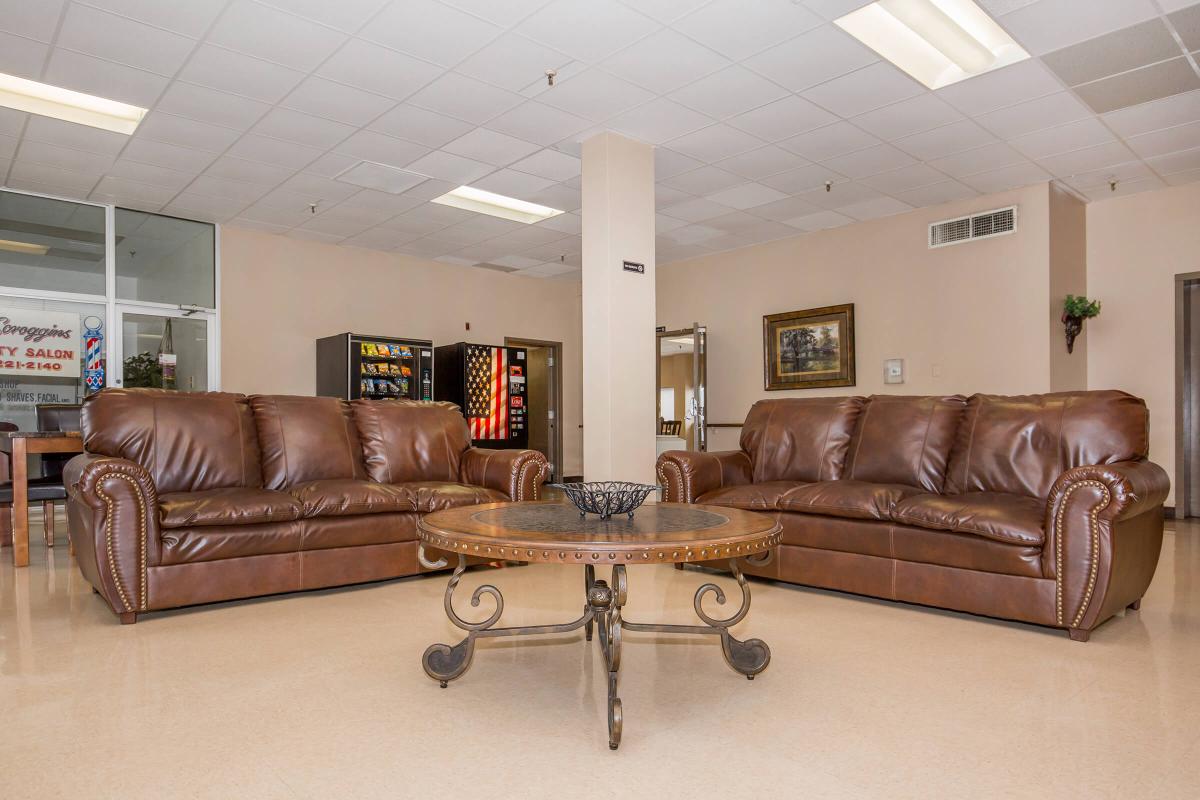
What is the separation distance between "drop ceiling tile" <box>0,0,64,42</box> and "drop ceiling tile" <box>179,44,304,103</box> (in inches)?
25.1

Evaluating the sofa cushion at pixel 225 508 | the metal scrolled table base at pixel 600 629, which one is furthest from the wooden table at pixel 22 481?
the metal scrolled table base at pixel 600 629

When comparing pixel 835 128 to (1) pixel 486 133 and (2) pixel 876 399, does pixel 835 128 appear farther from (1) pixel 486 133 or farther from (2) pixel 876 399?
(1) pixel 486 133

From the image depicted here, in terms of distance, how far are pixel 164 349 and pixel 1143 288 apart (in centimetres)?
923

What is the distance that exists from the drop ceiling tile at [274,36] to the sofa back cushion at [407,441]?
2042 mm

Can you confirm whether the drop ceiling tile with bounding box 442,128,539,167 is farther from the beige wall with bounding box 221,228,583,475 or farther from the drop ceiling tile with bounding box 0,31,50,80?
the beige wall with bounding box 221,228,583,475

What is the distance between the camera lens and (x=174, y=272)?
7.39m

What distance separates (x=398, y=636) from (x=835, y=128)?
4401mm

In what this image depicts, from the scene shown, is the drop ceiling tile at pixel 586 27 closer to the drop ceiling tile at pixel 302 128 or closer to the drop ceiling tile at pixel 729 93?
the drop ceiling tile at pixel 729 93

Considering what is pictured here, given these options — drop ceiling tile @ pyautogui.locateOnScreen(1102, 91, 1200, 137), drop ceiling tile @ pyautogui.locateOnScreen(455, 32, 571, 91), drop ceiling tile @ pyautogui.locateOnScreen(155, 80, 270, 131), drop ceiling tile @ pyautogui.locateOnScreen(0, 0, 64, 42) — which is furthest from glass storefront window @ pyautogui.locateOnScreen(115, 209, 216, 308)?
drop ceiling tile @ pyautogui.locateOnScreen(1102, 91, 1200, 137)

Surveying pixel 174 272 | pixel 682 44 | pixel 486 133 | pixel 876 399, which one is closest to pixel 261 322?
A: pixel 174 272

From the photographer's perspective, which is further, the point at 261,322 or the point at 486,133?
the point at 261,322

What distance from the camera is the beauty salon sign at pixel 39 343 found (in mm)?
6605

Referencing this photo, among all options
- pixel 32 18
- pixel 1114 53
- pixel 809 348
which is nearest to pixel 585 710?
pixel 32 18

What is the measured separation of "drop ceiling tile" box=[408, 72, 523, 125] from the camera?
458 centimetres
